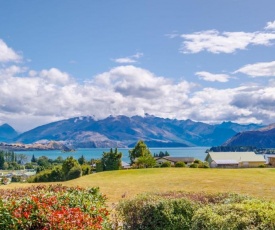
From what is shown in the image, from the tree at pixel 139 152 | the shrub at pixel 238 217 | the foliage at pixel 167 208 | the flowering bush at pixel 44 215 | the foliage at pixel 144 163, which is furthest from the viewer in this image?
the tree at pixel 139 152

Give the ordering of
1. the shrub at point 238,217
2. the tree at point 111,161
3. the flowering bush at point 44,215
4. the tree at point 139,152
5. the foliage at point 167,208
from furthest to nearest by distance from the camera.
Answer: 1. the tree at point 111,161
2. the tree at point 139,152
3. the foliage at point 167,208
4. the shrub at point 238,217
5. the flowering bush at point 44,215

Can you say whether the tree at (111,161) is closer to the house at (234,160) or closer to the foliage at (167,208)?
Answer: the house at (234,160)

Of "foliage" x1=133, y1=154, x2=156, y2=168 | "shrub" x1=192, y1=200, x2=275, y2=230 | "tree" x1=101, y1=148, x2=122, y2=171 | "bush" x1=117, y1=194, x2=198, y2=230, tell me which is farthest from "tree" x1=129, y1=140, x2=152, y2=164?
"shrub" x1=192, y1=200, x2=275, y2=230

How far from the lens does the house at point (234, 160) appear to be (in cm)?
8194

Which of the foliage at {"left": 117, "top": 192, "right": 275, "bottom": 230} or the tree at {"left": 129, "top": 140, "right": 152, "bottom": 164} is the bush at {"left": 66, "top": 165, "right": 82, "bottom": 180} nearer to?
the tree at {"left": 129, "top": 140, "right": 152, "bottom": 164}

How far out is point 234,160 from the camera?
8425cm

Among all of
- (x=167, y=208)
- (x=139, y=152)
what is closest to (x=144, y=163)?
(x=139, y=152)

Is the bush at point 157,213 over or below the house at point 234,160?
over

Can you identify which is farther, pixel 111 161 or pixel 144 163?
pixel 111 161

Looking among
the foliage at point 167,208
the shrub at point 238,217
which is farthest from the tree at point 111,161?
the shrub at point 238,217

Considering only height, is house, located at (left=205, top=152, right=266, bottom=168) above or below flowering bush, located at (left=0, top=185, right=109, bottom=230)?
below

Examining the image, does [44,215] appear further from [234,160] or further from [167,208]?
[234,160]

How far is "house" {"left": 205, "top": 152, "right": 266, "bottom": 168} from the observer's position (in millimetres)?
81938

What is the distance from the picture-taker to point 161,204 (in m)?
11.3
